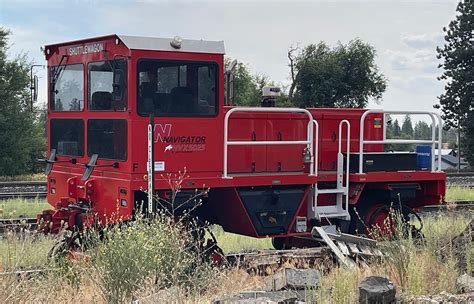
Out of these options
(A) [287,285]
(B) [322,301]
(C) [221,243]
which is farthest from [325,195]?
(B) [322,301]

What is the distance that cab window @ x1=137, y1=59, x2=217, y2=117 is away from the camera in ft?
28.9

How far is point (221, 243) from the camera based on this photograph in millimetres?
12102

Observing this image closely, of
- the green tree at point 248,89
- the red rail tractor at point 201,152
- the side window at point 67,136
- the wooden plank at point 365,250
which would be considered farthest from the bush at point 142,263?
the green tree at point 248,89

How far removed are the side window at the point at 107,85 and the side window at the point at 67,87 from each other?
0.97 ft

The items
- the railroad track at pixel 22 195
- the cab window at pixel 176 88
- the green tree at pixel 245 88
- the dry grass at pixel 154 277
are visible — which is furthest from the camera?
the green tree at pixel 245 88

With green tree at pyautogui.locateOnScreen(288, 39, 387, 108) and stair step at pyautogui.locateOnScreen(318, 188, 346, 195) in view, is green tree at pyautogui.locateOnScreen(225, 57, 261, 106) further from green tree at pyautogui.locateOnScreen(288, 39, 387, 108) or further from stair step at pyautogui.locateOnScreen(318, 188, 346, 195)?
stair step at pyautogui.locateOnScreen(318, 188, 346, 195)

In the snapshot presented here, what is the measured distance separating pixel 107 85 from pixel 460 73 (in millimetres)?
40232

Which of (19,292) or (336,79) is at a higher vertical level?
(336,79)

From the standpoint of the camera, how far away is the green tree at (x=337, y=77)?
3975 centimetres

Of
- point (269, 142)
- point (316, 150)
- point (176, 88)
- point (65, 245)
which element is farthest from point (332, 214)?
point (65, 245)

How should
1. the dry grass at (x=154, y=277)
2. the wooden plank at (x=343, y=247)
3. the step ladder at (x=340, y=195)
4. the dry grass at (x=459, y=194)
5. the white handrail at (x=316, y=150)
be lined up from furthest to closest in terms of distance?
the dry grass at (x=459, y=194) → the step ladder at (x=340, y=195) → the white handrail at (x=316, y=150) → the wooden plank at (x=343, y=247) → the dry grass at (x=154, y=277)

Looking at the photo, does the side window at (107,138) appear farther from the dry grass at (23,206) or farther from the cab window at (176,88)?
the dry grass at (23,206)

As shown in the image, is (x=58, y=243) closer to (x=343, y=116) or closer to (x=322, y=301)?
(x=322, y=301)

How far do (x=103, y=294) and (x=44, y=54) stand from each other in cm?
567
